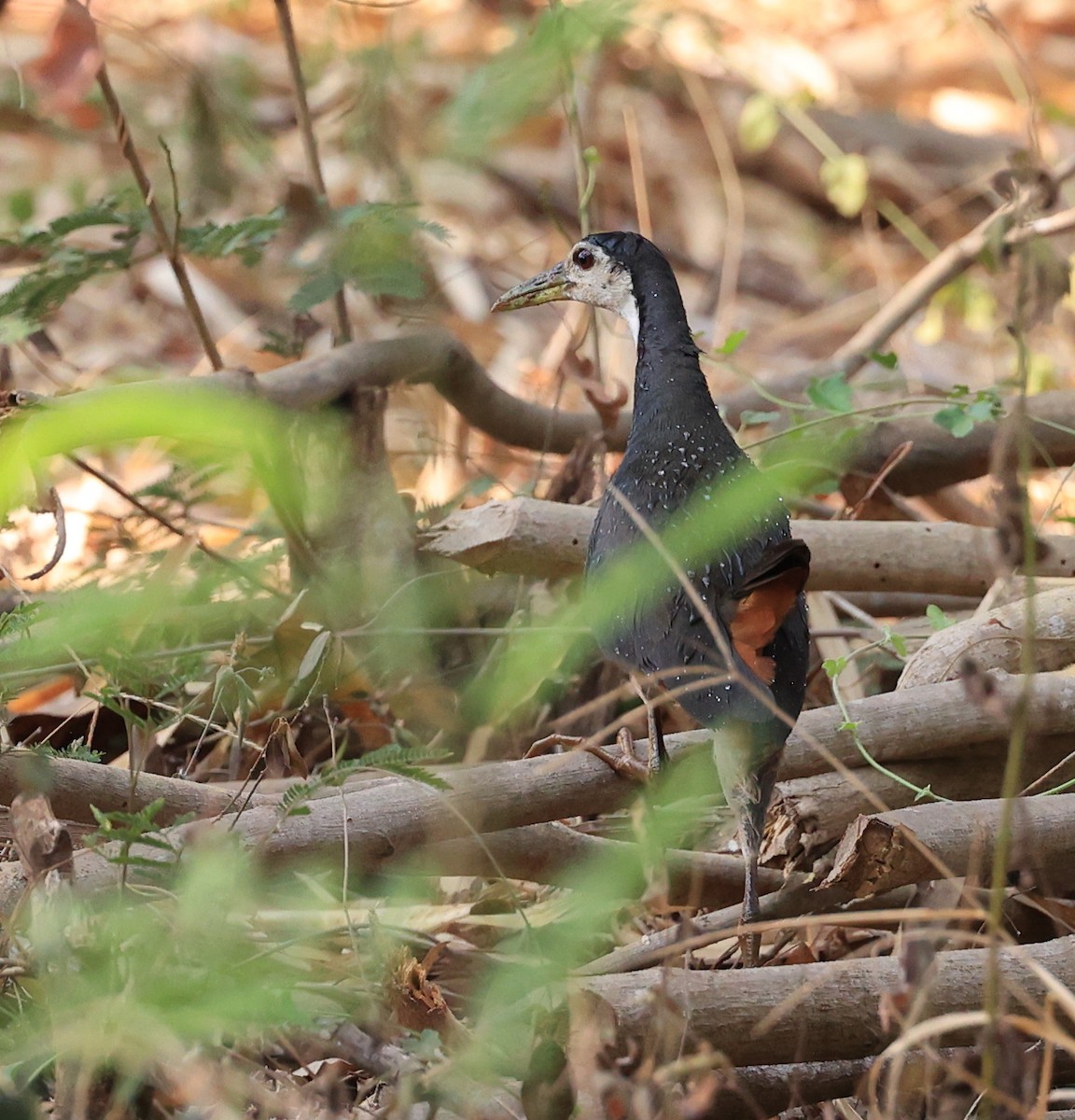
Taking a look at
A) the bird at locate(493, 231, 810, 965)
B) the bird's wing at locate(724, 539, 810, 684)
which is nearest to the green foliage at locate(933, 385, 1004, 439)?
the bird at locate(493, 231, 810, 965)

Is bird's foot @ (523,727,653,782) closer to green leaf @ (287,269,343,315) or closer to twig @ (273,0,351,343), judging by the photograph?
green leaf @ (287,269,343,315)

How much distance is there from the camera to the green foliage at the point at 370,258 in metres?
3.21

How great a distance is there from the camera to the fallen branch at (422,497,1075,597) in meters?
2.98

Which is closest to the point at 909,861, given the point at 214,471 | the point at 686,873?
the point at 686,873

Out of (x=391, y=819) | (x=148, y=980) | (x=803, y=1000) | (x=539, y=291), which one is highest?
(x=539, y=291)

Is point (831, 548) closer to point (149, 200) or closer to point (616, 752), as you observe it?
point (616, 752)

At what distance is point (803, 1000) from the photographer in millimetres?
1865

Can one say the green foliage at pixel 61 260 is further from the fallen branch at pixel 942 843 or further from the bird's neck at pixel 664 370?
the fallen branch at pixel 942 843

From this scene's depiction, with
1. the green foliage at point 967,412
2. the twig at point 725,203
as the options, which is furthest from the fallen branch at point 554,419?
the twig at point 725,203

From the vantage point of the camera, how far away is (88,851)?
2.08m

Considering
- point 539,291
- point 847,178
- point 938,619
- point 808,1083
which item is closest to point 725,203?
point 847,178

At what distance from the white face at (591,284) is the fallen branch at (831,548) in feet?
1.83

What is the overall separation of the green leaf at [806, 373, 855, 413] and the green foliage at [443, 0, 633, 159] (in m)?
1.27

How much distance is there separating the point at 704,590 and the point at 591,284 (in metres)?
1.19
